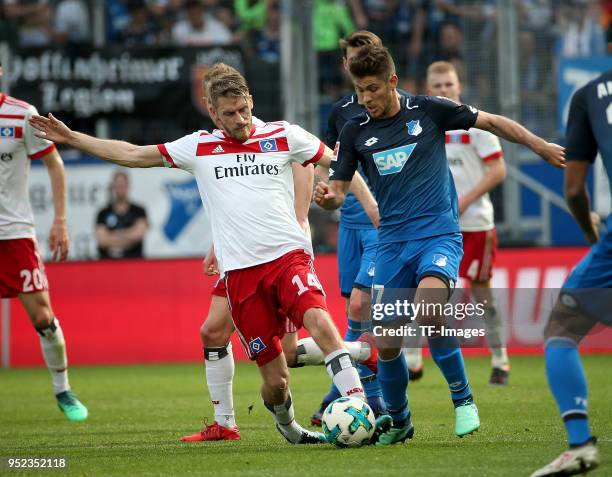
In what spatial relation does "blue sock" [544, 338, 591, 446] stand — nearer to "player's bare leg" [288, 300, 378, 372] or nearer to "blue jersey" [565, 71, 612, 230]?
"blue jersey" [565, 71, 612, 230]

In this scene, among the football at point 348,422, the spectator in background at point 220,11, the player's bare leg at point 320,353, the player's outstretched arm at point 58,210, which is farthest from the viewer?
the spectator in background at point 220,11

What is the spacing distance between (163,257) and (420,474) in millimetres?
10546

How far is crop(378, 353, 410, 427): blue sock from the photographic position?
7.16 metres

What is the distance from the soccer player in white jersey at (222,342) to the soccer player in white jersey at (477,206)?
3480 mm

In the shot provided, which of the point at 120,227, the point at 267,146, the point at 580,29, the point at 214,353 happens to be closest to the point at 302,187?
the point at 267,146

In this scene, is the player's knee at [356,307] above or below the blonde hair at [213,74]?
below

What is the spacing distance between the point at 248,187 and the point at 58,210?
3039mm

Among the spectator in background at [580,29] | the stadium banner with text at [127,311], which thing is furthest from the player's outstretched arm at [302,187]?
the spectator in background at [580,29]

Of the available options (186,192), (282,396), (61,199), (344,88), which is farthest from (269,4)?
(282,396)

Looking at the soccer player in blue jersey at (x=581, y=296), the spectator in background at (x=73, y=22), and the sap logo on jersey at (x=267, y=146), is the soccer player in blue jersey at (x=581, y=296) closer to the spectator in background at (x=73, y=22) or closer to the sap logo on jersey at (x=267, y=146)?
the sap logo on jersey at (x=267, y=146)

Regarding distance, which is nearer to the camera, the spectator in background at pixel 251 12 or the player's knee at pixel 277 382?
the player's knee at pixel 277 382

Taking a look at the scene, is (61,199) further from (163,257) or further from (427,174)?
(163,257)

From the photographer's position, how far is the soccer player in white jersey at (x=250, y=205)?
688cm

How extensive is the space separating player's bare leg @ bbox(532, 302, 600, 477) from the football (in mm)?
1350
